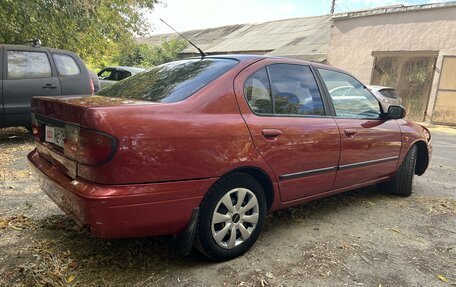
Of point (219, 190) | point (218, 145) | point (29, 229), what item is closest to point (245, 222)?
point (219, 190)

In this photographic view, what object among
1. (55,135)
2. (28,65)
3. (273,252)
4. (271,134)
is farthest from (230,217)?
(28,65)

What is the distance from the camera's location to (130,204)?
2.16 m

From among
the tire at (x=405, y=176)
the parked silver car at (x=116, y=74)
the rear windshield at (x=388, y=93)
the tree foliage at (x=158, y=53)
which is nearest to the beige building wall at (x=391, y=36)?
the rear windshield at (x=388, y=93)

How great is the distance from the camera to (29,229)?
3061mm

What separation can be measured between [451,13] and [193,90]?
43.2 ft

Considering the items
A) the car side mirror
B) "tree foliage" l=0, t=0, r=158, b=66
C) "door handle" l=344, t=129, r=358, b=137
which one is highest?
"tree foliage" l=0, t=0, r=158, b=66

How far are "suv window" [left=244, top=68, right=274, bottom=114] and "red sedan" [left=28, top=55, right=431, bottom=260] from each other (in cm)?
1

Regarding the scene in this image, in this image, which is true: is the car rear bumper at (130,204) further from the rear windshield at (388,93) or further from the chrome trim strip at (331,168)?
the rear windshield at (388,93)

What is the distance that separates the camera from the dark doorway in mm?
13195

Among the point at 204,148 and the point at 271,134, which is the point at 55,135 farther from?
the point at 271,134

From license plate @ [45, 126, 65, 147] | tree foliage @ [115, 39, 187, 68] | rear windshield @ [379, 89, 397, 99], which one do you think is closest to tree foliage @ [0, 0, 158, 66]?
license plate @ [45, 126, 65, 147]

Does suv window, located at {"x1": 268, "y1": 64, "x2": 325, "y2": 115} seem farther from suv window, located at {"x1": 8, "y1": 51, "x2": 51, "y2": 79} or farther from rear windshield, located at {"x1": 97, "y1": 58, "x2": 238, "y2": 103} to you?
suv window, located at {"x1": 8, "y1": 51, "x2": 51, "y2": 79}

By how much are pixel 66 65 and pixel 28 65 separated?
25.5 inches

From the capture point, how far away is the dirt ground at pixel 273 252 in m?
2.46
